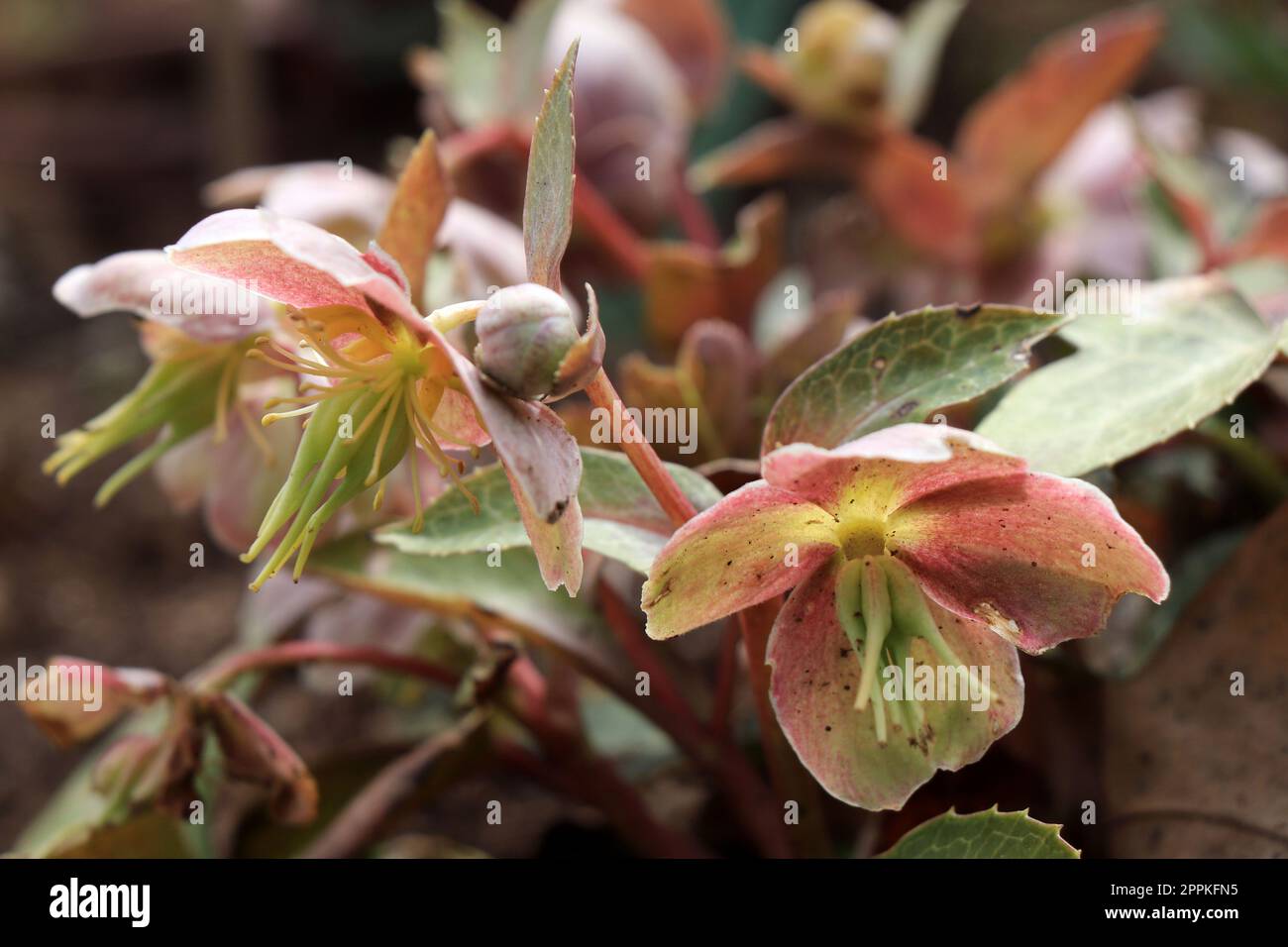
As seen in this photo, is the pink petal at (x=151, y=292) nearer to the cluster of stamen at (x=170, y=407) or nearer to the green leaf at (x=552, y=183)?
the cluster of stamen at (x=170, y=407)

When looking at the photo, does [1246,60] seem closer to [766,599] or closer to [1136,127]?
[1136,127]

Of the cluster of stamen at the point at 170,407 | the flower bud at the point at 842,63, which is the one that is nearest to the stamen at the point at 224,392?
the cluster of stamen at the point at 170,407

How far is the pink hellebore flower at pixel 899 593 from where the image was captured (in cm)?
34

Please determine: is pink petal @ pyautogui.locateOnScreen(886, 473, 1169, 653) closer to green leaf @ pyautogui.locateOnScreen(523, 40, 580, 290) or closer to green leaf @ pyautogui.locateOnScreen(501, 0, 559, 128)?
green leaf @ pyautogui.locateOnScreen(523, 40, 580, 290)

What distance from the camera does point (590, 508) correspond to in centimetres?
40

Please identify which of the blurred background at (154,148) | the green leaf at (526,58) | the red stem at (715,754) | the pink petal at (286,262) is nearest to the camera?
the pink petal at (286,262)

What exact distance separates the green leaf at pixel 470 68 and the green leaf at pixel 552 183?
14.6 inches

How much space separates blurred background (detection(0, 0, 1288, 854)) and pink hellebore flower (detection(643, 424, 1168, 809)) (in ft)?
1.02

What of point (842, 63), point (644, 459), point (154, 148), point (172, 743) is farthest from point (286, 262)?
point (154, 148)

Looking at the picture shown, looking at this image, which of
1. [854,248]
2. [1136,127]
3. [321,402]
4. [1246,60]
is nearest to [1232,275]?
[1136,127]

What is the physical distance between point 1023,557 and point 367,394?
195 mm

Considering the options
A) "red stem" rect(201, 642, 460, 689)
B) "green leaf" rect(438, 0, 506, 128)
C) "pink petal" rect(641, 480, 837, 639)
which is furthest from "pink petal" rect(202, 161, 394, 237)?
"pink petal" rect(641, 480, 837, 639)

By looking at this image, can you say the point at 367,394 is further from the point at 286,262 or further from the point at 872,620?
the point at 872,620

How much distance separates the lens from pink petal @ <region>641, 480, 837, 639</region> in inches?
13.1
